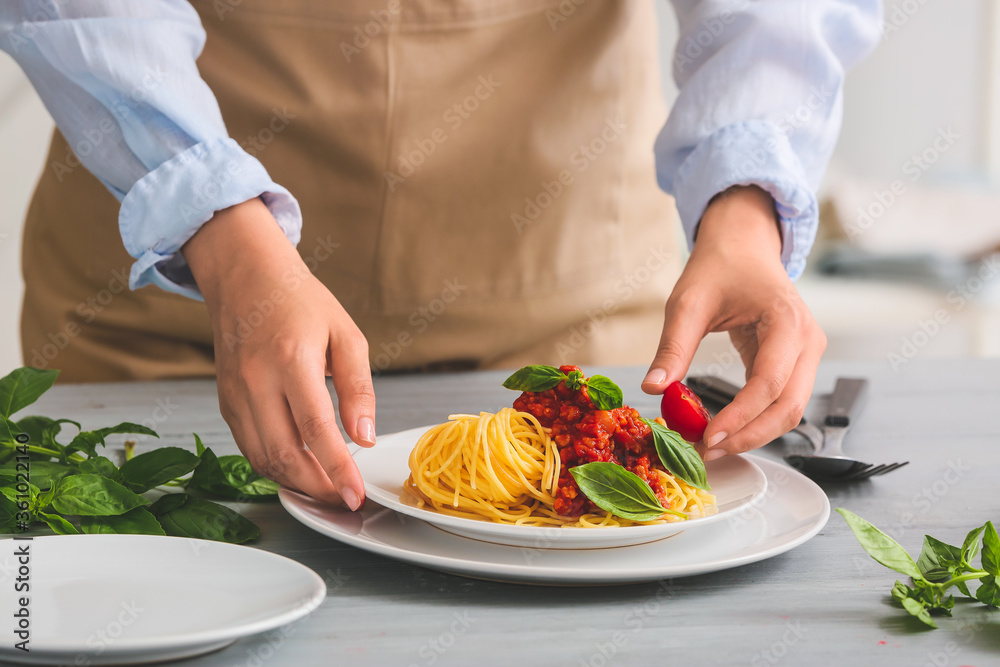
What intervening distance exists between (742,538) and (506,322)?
77 cm

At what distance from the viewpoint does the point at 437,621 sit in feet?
1.75

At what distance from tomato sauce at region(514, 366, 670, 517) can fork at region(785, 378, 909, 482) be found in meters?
0.21

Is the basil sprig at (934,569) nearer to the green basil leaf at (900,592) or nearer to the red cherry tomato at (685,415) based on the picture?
the green basil leaf at (900,592)

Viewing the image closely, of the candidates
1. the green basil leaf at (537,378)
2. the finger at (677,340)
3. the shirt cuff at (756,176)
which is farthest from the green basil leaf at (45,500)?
the shirt cuff at (756,176)

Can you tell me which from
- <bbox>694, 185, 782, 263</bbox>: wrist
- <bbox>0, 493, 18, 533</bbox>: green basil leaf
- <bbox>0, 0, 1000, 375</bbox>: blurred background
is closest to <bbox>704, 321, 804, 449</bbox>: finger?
<bbox>694, 185, 782, 263</bbox>: wrist

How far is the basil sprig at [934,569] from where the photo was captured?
0.53m

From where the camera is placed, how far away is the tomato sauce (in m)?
0.64

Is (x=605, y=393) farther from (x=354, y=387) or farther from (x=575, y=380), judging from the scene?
(x=354, y=387)

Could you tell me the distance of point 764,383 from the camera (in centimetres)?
78

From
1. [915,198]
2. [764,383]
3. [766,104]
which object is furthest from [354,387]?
[915,198]

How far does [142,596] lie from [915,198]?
4.34 metres

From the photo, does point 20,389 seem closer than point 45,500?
No

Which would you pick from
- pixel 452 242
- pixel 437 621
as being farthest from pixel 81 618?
pixel 452 242

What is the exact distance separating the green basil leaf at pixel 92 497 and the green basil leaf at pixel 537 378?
0.30m
